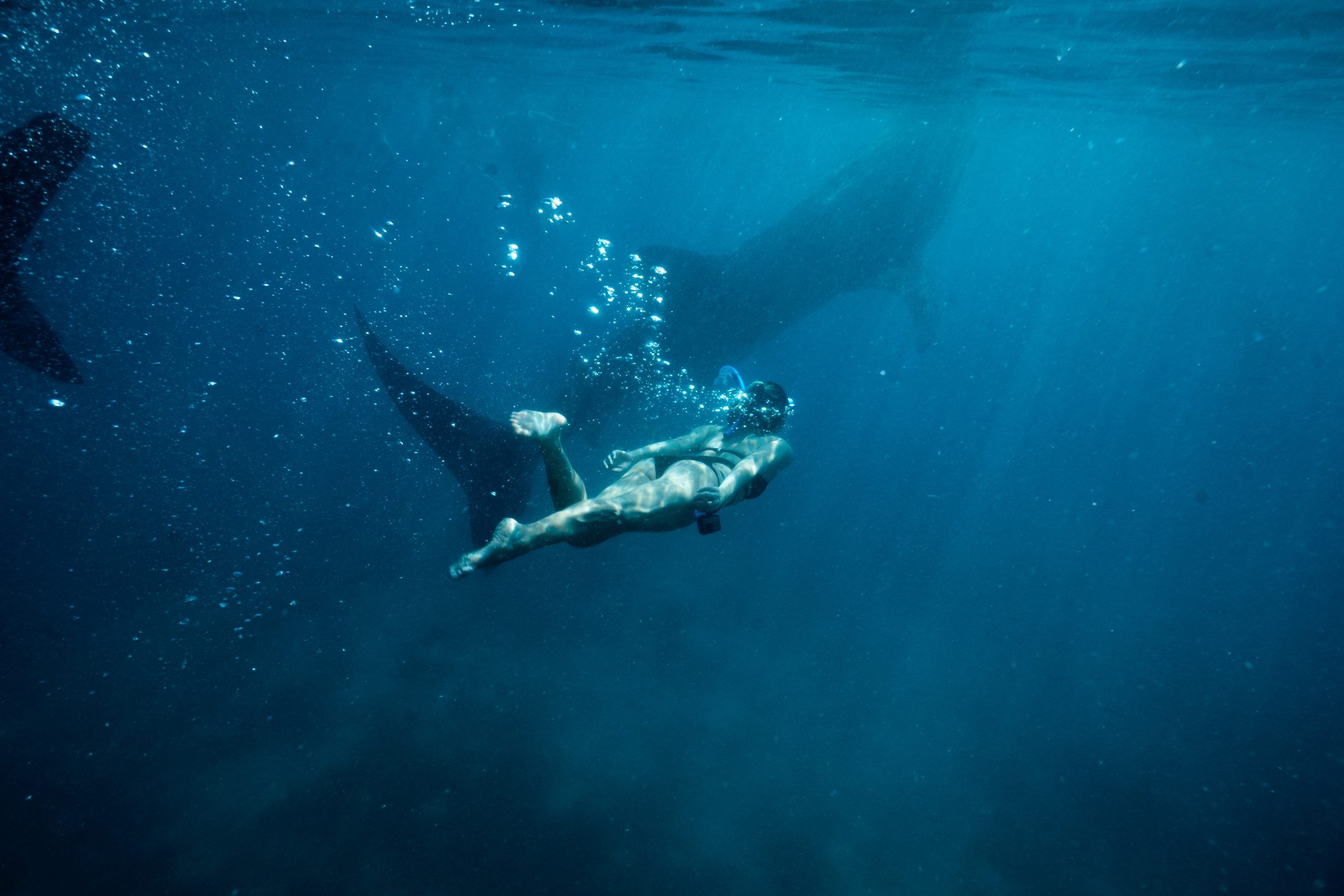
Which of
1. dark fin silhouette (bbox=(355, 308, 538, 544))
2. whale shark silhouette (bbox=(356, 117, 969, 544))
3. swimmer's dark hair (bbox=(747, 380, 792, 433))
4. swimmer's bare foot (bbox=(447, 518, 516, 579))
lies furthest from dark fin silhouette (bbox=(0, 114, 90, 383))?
swimmer's dark hair (bbox=(747, 380, 792, 433))

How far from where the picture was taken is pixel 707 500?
459cm

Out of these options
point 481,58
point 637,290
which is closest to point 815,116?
point 481,58

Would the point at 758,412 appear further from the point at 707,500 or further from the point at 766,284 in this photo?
the point at 766,284

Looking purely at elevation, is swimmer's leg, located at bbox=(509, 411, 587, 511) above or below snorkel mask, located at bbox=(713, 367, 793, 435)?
above

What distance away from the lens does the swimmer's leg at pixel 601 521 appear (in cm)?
414

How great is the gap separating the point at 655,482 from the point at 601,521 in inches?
24.1

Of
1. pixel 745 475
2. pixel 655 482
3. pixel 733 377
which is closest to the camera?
pixel 655 482

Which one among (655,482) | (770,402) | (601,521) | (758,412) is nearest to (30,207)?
(601,521)

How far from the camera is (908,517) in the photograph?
2672 centimetres

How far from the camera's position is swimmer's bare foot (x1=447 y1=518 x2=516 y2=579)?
4098mm

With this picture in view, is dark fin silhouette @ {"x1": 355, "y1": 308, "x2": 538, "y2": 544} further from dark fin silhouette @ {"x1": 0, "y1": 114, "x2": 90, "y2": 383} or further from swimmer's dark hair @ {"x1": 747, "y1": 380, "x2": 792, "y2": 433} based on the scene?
dark fin silhouette @ {"x1": 0, "y1": 114, "x2": 90, "y2": 383}

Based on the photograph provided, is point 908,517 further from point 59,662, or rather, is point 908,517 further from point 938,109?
point 59,662

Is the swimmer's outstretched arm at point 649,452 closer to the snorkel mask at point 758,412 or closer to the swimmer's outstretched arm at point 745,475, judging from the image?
the snorkel mask at point 758,412

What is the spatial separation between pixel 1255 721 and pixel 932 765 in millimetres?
8840
